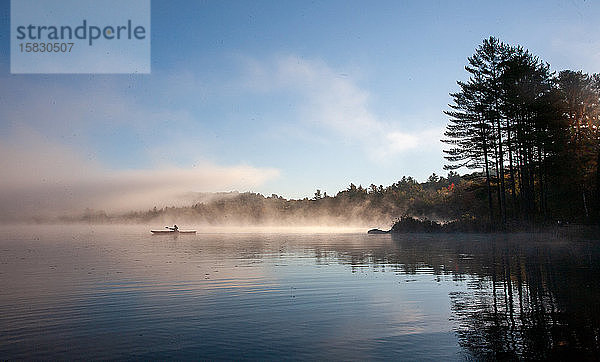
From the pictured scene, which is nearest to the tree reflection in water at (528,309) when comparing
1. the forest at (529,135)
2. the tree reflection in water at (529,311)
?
the tree reflection in water at (529,311)

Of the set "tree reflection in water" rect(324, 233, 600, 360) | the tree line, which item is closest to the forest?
the tree line

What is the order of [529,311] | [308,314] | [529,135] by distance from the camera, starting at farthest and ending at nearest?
1. [529,135]
2. [308,314]
3. [529,311]

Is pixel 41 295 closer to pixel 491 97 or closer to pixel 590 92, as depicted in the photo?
pixel 491 97

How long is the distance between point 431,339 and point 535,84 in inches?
2112

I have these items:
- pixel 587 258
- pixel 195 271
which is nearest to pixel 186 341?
pixel 195 271

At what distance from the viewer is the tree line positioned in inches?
A: 2032

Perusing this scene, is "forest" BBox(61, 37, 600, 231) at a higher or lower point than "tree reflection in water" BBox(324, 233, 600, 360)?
higher

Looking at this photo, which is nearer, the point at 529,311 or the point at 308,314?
the point at 529,311

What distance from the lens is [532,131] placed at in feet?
171

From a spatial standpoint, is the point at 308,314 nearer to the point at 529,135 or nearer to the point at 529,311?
the point at 529,311

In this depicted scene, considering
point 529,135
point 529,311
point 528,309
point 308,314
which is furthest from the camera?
point 529,135

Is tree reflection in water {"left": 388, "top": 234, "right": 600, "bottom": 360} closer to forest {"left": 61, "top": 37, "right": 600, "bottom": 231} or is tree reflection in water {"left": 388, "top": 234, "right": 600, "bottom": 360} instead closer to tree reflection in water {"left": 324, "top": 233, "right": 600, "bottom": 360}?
tree reflection in water {"left": 324, "top": 233, "right": 600, "bottom": 360}

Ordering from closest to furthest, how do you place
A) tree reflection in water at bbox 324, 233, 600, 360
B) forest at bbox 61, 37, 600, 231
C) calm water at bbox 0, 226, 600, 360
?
tree reflection in water at bbox 324, 233, 600, 360
calm water at bbox 0, 226, 600, 360
forest at bbox 61, 37, 600, 231

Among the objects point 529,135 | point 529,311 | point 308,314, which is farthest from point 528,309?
point 529,135
